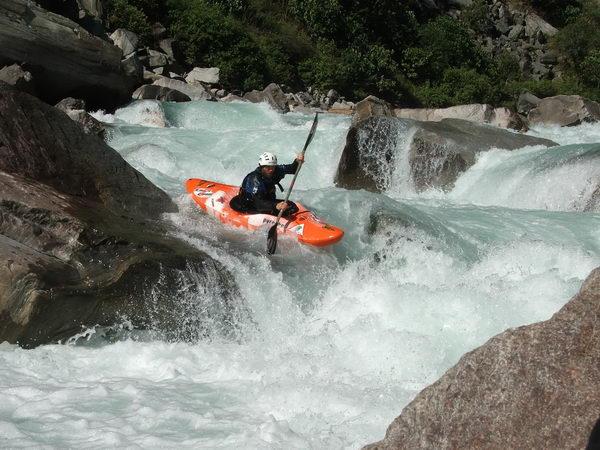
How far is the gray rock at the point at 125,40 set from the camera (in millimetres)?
18234

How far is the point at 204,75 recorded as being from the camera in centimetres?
2006

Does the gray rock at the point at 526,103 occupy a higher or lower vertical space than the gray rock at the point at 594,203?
lower

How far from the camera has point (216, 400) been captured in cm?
399

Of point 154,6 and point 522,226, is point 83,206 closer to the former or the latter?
point 522,226

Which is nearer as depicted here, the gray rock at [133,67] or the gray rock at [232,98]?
the gray rock at [133,67]

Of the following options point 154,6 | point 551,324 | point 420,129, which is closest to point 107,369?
point 551,324

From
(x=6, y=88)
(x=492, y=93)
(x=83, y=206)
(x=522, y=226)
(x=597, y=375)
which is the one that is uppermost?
(x=597, y=375)

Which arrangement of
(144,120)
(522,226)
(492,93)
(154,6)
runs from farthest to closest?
(492,93) < (154,6) < (144,120) < (522,226)

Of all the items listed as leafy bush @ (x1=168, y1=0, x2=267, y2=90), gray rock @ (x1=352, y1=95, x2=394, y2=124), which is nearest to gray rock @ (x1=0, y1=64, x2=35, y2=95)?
gray rock @ (x1=352, y1=95, x2=394, y2=124)

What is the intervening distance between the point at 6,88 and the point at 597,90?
2506 centimetres

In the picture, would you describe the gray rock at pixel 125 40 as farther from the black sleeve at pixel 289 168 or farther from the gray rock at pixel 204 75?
the black sleeve at pixel 289 168

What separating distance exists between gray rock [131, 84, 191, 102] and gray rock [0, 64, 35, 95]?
149 inches

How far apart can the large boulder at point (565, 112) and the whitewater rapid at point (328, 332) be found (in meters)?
8.47

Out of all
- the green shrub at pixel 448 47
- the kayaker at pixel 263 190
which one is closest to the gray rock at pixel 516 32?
the green shrub at pixel 448 47
